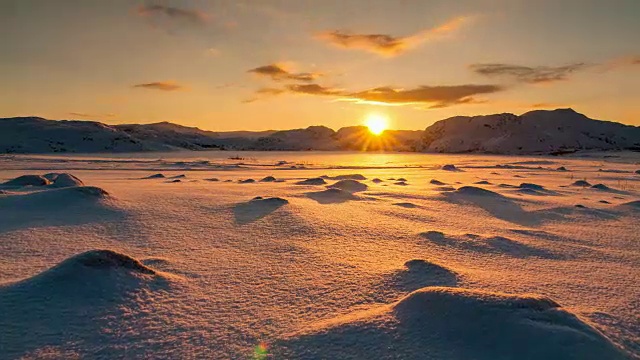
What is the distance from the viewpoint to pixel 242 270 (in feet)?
12.3

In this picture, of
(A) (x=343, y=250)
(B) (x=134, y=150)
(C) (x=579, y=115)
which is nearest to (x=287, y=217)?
(A) (x=343, y=250)

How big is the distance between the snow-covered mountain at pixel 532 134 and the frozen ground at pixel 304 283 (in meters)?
62.2

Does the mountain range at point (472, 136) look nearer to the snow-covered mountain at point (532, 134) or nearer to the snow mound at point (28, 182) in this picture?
the snow-covered mountain at point (532, 134)

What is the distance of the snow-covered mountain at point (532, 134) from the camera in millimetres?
65544

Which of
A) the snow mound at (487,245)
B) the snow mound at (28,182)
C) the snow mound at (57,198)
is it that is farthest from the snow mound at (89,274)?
the snow mound at (28,182)

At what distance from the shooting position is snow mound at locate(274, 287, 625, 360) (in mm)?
2242

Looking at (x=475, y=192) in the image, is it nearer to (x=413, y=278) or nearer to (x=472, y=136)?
(x=413, y=278)

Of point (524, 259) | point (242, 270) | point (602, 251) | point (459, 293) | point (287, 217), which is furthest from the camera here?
point (287, 217)

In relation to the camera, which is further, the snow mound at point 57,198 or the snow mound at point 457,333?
the snow mound at point 57,198

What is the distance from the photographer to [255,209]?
6836 millimetres

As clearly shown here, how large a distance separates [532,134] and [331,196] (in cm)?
7157

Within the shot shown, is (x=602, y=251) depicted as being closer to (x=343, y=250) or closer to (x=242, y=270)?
(x=343, y=250)

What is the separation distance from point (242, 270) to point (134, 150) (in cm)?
5965

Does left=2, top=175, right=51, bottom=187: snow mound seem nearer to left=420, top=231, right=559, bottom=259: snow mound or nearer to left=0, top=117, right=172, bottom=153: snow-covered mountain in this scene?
left=420, top=231, right=559, bottom=259: snow mound
